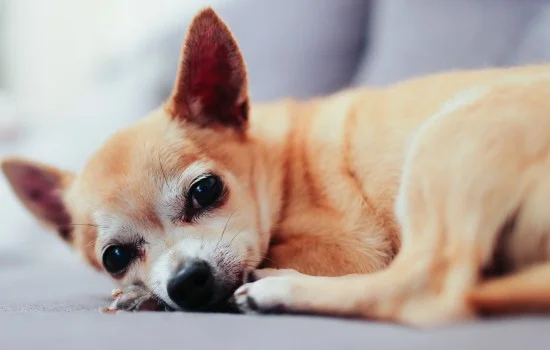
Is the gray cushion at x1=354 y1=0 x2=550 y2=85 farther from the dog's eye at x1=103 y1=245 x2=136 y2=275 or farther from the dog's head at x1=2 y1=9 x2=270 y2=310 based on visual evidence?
the dog's eye at x1=103 y1=245 x2=136 y2=275

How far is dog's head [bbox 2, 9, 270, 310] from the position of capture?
1.06m

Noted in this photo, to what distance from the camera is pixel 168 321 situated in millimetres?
793

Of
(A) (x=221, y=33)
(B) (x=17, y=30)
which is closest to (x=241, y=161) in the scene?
(A) (x=221, y=33)

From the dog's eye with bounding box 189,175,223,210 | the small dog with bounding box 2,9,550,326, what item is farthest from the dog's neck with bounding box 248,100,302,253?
the dog's eye with bounding box 189,175,223,210

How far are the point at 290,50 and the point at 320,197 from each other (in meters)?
0.96

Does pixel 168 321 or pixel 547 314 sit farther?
pixel 168 321

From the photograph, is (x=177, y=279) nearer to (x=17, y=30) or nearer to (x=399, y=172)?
(x=399, y=172)

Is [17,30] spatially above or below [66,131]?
above

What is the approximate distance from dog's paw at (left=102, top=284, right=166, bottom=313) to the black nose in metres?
0.08

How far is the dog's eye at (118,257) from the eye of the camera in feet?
3.90

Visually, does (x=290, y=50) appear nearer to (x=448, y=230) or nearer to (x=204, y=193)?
(x=204, y=193)

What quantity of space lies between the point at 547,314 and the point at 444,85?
0.63m

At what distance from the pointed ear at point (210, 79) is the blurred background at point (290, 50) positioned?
2.18ft

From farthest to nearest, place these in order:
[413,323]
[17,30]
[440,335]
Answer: [17,30]
[413,323]
[440,335]
